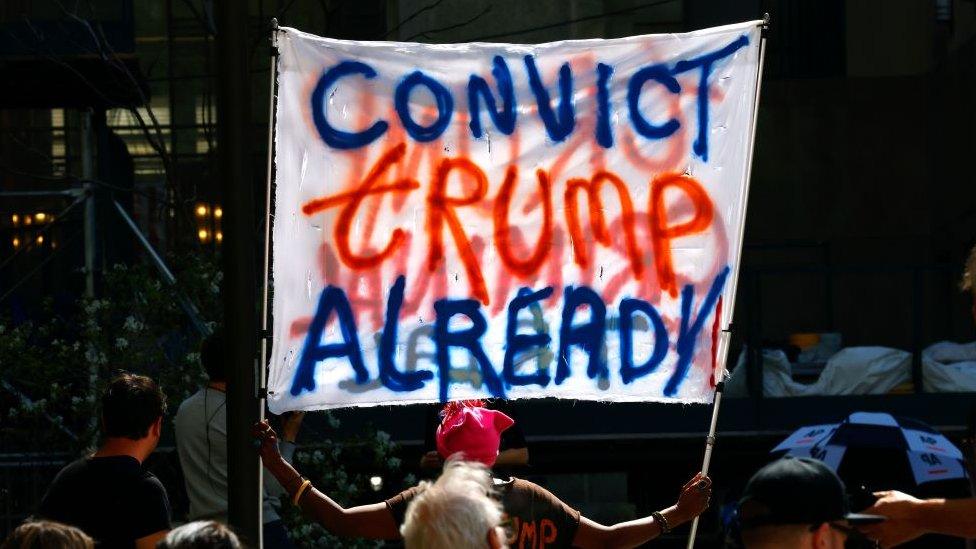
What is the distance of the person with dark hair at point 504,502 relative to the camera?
16.4 feet

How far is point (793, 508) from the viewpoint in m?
3.22

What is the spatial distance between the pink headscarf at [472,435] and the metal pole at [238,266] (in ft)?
2.06

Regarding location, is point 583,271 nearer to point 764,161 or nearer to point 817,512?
point 817,512

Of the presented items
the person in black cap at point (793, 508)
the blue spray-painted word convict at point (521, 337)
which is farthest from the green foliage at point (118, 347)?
the person in black cap at point (793, 508)

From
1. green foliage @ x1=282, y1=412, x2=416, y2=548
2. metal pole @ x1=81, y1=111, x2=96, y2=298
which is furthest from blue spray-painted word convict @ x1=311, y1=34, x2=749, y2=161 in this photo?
metal pole @ x1=81, y1=111, x2=96, y2=298

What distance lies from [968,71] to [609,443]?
5260 millimetres

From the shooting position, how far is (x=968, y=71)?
14391mm

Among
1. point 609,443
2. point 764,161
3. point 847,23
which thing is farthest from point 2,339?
point 847,23

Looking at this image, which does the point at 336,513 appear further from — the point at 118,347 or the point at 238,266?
the point at 118,347

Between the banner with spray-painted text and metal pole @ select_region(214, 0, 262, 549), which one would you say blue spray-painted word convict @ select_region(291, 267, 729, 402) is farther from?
metal pole @ select_region(214, 0, 262, 549)

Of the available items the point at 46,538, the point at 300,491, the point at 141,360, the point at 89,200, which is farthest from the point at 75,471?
the point at 89,200

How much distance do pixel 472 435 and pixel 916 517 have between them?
1.46 m

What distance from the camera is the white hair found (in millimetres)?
3666

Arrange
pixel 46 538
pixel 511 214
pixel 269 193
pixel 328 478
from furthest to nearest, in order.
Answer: pixel 328 478 < pixel 511 214 < pixel 269 193 < pixel 46 538
